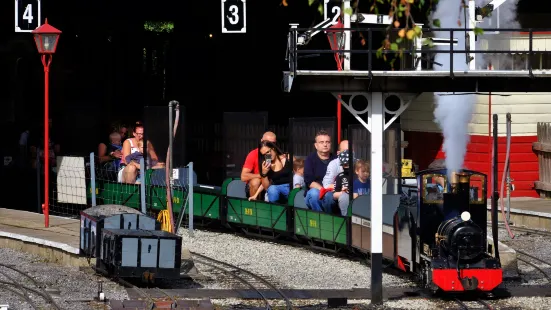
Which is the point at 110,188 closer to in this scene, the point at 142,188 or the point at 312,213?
the point at 142,188

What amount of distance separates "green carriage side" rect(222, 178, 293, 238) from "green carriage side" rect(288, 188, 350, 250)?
282mm

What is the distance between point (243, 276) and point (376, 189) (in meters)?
3.65

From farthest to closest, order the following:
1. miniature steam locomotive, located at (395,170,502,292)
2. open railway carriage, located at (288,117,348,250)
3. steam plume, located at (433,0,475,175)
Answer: open railway carriage, located at (288,117,348,250), steam plume, located at (433,0,475,175), miniature steam locomotive, located at (395,170,502,292)

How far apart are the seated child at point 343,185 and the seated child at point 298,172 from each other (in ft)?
6.22

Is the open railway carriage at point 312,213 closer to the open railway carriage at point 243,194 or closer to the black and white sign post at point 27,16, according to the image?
the open railway carriage at point 243,194

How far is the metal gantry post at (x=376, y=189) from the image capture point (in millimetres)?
15633

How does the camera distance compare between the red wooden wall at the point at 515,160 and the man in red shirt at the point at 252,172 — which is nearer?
the man in red shirt at the point at 252,172

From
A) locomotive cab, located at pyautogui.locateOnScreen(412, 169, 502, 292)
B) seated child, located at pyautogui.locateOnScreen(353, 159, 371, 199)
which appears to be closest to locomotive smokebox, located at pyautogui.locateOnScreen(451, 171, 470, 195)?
locomotive cab, located at pyautogui.locateOnScreen(412, 169, 502, 292)

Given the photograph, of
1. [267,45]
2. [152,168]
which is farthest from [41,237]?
[267,45]

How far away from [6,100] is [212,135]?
12888mm

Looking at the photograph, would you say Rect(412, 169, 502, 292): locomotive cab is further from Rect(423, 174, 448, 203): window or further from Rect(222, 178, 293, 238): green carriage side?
Rect(222, 178, 293, 238): green carriage side

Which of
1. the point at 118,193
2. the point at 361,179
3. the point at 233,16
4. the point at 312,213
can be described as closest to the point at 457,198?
the point at 361,179

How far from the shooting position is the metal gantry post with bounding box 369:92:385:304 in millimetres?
15633

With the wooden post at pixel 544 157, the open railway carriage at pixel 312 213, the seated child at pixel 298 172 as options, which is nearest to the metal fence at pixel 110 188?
the seated child at pixel 298 172
